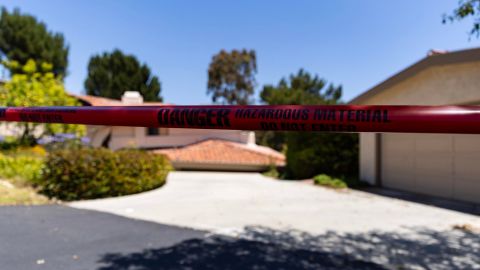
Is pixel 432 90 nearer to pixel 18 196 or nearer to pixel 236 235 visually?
pixel 236 235

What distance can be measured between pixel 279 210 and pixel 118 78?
3010 centimetres

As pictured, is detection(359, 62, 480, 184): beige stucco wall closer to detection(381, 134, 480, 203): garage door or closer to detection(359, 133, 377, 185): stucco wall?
detection(359, 133, 377, 185): stucco wall

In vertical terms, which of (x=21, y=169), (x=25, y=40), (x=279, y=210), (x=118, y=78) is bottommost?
(x=279, y=210)

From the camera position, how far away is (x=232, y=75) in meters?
37.3

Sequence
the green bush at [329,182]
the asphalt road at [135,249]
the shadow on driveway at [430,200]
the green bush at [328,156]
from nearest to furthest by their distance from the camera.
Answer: the asphalt road at [135,249] → the shadow on driveway at [430,200] → the green bush at [329,182] → the green bush at [328,156]

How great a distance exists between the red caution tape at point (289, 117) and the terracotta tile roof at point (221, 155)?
15652mm

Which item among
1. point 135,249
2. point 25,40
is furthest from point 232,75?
point 135,249

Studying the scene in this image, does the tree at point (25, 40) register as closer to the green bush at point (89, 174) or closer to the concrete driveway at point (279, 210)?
the green bush at point (89, 174)

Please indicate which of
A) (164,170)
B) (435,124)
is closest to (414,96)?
(164,170)

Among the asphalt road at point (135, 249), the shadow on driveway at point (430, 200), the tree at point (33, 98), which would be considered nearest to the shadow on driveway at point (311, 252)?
the asphalt road at point (135, 249)

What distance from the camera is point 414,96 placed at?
29.8 feet

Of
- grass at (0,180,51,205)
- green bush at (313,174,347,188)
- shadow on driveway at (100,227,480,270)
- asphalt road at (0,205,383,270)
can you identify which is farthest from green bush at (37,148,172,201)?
green bush at (313,174,347,188)

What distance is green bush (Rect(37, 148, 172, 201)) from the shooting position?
8.36 metres

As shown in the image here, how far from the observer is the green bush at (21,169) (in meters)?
9.27
